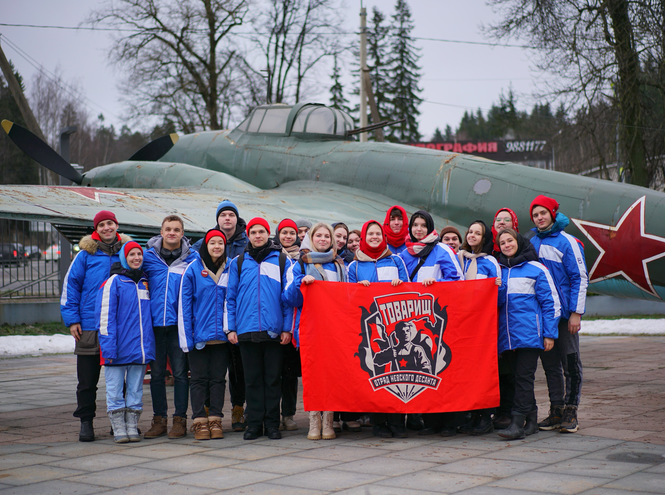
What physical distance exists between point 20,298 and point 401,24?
54064mm

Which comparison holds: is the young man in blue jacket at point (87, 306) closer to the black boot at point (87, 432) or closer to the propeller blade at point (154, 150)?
the black boot at point (87, 432)

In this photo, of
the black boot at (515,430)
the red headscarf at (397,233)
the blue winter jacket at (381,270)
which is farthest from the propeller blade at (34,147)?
the black boot at (515,430)

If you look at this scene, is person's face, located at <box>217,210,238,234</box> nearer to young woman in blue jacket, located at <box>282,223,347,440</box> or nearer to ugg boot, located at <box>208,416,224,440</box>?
young woman in blue jacket, located at <box>282,223,347,440</box>

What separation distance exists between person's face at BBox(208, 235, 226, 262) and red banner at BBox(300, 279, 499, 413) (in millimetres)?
972

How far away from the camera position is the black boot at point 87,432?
602 cm

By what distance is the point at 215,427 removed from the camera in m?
6.03

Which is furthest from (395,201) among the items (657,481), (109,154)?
(109,154)

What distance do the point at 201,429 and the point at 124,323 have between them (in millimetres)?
1256

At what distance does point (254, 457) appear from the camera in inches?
206

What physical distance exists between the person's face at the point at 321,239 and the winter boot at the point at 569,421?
2.76 m

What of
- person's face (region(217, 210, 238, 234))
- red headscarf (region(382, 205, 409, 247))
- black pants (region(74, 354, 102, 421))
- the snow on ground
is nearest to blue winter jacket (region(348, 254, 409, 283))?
red headscarf (region(382, 205, 409, 247))

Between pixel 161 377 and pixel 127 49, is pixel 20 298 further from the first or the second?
pixel 127 49

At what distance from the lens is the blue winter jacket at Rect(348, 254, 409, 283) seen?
619cm

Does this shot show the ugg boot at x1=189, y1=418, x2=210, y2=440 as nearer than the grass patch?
Yes
